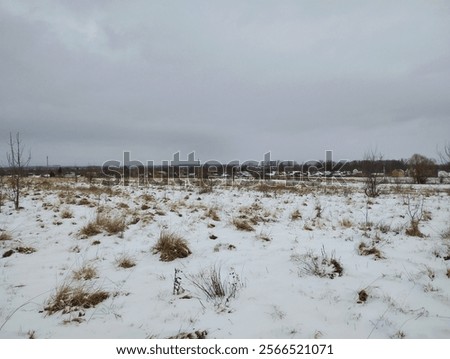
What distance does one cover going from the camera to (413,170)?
1179 inches

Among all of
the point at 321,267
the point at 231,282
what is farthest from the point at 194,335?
the point at 321,267

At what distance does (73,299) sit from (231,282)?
1892 millimetres

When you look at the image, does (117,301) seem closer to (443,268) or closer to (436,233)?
(443,268)

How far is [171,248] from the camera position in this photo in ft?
→ 14.5

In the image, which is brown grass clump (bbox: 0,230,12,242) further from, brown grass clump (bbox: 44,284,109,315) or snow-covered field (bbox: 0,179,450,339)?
brown grass clump (bbox: 44,284,109,315)

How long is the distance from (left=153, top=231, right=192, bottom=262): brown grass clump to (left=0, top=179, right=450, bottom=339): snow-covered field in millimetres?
111

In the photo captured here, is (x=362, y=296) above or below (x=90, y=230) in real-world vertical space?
below

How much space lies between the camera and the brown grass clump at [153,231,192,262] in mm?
4262

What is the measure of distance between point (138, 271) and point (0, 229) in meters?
3.93

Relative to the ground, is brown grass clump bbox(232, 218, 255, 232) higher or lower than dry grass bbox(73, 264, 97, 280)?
higher

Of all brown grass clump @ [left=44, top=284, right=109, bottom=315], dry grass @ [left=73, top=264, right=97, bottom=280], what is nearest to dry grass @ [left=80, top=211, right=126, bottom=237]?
dry grass @ [left=73, top=264, right=97, bottom=280]

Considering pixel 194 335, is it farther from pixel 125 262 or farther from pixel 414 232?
pixel 414 232

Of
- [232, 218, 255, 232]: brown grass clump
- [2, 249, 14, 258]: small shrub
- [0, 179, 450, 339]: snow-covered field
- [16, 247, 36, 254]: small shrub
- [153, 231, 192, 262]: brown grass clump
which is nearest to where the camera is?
[0, 179, 450, 339]: snow-covered field
